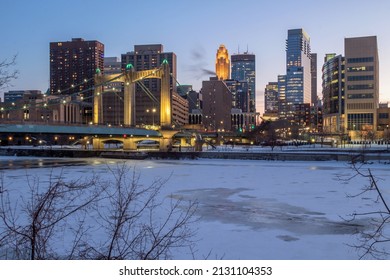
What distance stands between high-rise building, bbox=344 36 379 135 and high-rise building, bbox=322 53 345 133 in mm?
7234

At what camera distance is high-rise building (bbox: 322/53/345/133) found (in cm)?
14912

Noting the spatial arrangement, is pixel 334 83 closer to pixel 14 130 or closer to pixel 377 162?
pixel 377 162

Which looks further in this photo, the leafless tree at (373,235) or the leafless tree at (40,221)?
the leafless tree at (40,221)

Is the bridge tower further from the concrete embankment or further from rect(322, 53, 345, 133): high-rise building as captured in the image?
rect(322, 53, 345, 133): high-rise building

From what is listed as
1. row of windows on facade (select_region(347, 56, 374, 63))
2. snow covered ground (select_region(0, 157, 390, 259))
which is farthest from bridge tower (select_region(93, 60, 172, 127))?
row of windows on facade (select_region(347, 56, 374, 63))

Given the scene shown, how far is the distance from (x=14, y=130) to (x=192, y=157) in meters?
22.9

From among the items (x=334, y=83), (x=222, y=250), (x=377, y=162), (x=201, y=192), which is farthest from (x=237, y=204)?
(x=334, y=83)

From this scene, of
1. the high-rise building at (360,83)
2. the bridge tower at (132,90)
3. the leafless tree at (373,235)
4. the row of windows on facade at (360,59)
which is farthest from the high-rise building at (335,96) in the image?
the leafless tree at (373,235)

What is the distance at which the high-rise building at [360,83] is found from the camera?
13462 cm

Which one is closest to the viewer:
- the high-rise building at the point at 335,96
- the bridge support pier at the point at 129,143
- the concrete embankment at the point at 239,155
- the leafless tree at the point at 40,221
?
the leafless tree at the point at 40,221

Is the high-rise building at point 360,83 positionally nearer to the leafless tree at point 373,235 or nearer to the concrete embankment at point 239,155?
the concrete embankment at point 239,155

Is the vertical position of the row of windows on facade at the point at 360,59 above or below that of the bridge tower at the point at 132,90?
above

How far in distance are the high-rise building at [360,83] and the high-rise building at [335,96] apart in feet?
23.7
